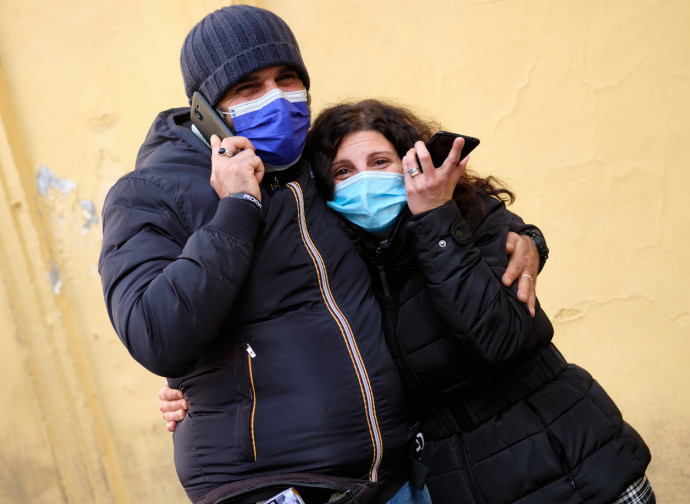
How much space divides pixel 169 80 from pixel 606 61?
2.02 metres

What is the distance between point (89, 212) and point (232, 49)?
2146mm

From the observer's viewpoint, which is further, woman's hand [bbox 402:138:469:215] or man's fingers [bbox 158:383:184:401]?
man's fingers [bbox 158:383:184:401]

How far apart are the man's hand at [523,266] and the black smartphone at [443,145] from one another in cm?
31

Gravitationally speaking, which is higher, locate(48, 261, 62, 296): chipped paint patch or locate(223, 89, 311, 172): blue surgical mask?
locate(223, 89, 311, 172): blue surgical mask

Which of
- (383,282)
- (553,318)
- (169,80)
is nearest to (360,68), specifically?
(169,80)

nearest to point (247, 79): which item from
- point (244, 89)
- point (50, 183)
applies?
point (244, 89)

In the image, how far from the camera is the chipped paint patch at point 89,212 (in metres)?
3.64

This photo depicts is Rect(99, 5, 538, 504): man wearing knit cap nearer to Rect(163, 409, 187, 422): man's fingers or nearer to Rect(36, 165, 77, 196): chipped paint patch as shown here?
Rect(163, 409, 187, 422): man's fingers

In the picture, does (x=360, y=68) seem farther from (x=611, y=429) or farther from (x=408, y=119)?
(x=611, y=429)

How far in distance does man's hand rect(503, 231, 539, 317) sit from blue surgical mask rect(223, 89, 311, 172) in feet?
2.14

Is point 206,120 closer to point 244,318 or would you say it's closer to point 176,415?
point 244,318

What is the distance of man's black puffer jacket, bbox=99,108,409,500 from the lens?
1.46 m

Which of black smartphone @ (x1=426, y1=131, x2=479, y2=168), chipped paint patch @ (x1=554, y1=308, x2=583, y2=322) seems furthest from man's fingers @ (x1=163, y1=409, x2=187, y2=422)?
chipped paint patch @ (x1=554, y1=308, x2=583, y2=322)

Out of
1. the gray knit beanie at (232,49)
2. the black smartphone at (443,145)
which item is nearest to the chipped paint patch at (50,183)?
the gray knit beanie at (232,49)
